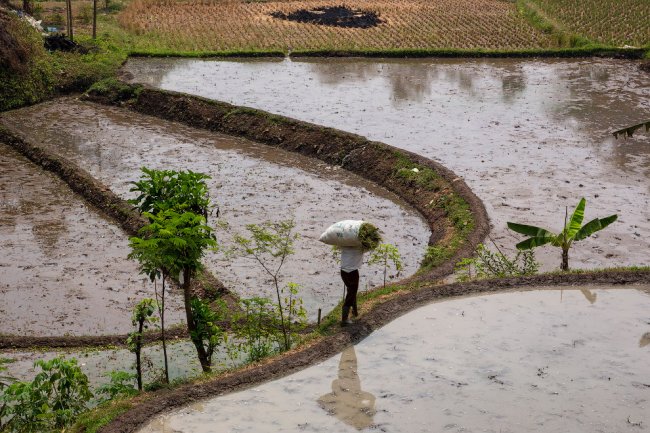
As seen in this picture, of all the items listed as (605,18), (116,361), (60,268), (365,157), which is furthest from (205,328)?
(605,18)

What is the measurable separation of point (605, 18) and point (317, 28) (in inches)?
357

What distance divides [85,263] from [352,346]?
5.23 m

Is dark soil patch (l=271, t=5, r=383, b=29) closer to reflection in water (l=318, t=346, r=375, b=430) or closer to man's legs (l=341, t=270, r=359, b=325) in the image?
man's legs (l=341, t=270, r=359, b=325)

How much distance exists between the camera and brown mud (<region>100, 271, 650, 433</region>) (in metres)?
7.75

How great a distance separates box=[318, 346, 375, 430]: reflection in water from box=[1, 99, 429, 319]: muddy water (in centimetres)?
278

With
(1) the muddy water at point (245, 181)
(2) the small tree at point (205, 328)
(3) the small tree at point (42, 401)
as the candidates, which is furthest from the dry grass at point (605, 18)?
(3) the small tree at point (42, 401)

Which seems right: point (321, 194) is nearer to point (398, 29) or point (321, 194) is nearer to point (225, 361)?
point (225, 361)

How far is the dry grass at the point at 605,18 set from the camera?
2697 cm

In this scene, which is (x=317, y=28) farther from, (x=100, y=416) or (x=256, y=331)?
(x=100, y=416)

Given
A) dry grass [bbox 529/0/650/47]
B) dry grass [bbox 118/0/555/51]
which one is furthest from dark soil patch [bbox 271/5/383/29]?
dry grass [bbox 529/0/650/47]

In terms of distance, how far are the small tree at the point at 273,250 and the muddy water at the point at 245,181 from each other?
16 centimetres

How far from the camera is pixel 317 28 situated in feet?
93.8

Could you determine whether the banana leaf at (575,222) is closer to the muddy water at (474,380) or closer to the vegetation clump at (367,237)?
the muddy water at (474,380)

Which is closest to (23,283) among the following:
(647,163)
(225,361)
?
(225,361)
